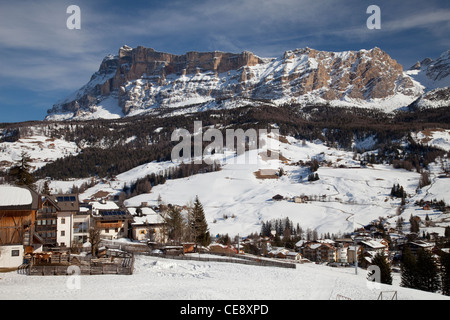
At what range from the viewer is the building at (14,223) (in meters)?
30.3

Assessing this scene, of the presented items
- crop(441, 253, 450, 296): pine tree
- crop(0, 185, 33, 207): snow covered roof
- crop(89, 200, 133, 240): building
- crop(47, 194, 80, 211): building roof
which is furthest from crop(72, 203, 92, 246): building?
crop(441, 253, 450, 296): pine tree

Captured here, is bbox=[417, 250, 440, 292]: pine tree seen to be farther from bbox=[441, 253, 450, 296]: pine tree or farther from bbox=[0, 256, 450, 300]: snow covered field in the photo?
bbox=[0, 256, 450, 300]: snow covered field

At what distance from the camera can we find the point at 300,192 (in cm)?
15250

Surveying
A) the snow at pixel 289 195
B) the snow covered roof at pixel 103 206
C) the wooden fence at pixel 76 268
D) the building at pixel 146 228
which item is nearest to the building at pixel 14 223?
the wooden fence at pixel 76 268

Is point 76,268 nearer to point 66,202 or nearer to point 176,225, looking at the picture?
point 176,225

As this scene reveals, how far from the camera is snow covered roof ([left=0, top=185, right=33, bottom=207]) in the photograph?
31.3m

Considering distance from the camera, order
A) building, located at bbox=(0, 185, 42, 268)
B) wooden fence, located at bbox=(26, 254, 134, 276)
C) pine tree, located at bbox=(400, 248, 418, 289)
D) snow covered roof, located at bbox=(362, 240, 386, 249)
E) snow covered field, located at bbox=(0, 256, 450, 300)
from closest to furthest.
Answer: snow covered field, located at bbox=(0, 256, 450, 300), wooden fence, located at bbox=(26, 254, 134, 276), building, located at bbox=(0, 185, 42, 268), pine tree, located at bbox=(400, 248, 418, 289), snow covered roof, located at bbox=(362, 240, 386, 249)

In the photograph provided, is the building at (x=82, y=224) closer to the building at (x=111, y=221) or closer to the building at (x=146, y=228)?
the building at (x=111, y=221)

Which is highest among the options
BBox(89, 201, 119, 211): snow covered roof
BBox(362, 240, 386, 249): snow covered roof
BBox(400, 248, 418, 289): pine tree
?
BBox(89, 201, 119, 211): snow covered roof

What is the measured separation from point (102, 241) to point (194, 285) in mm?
34195

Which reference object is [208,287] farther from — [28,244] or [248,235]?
[248,235]

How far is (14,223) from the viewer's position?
31.2m

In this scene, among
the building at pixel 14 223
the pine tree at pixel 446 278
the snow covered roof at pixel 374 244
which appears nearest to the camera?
the building at pixel 14 223

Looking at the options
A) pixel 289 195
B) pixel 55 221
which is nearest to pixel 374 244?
pixel 289 195
